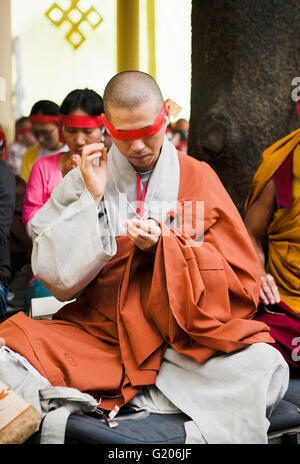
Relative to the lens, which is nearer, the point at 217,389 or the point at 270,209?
the point at 217,389

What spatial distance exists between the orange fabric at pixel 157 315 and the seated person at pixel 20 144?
6.64 m

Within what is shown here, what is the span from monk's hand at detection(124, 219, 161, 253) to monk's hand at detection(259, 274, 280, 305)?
789 mm

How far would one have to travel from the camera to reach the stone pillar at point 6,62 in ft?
29.0

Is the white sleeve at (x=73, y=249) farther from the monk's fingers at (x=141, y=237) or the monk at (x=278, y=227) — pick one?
the monk at (x=278, y=227)

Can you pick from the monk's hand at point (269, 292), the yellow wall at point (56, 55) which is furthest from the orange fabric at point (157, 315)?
the yellow wall at point (56, 55)

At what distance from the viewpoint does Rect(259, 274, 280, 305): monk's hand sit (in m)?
3.02

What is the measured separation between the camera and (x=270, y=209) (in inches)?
132

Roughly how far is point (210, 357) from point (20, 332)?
761mm

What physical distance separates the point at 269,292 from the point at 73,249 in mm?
1005

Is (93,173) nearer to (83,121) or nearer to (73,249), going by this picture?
(73,249)

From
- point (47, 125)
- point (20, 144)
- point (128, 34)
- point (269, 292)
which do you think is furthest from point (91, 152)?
point (20, 144)

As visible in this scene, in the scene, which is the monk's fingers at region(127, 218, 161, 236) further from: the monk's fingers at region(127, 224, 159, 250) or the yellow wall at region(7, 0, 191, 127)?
the yellow wall at region(7, 0, 191, 127)
